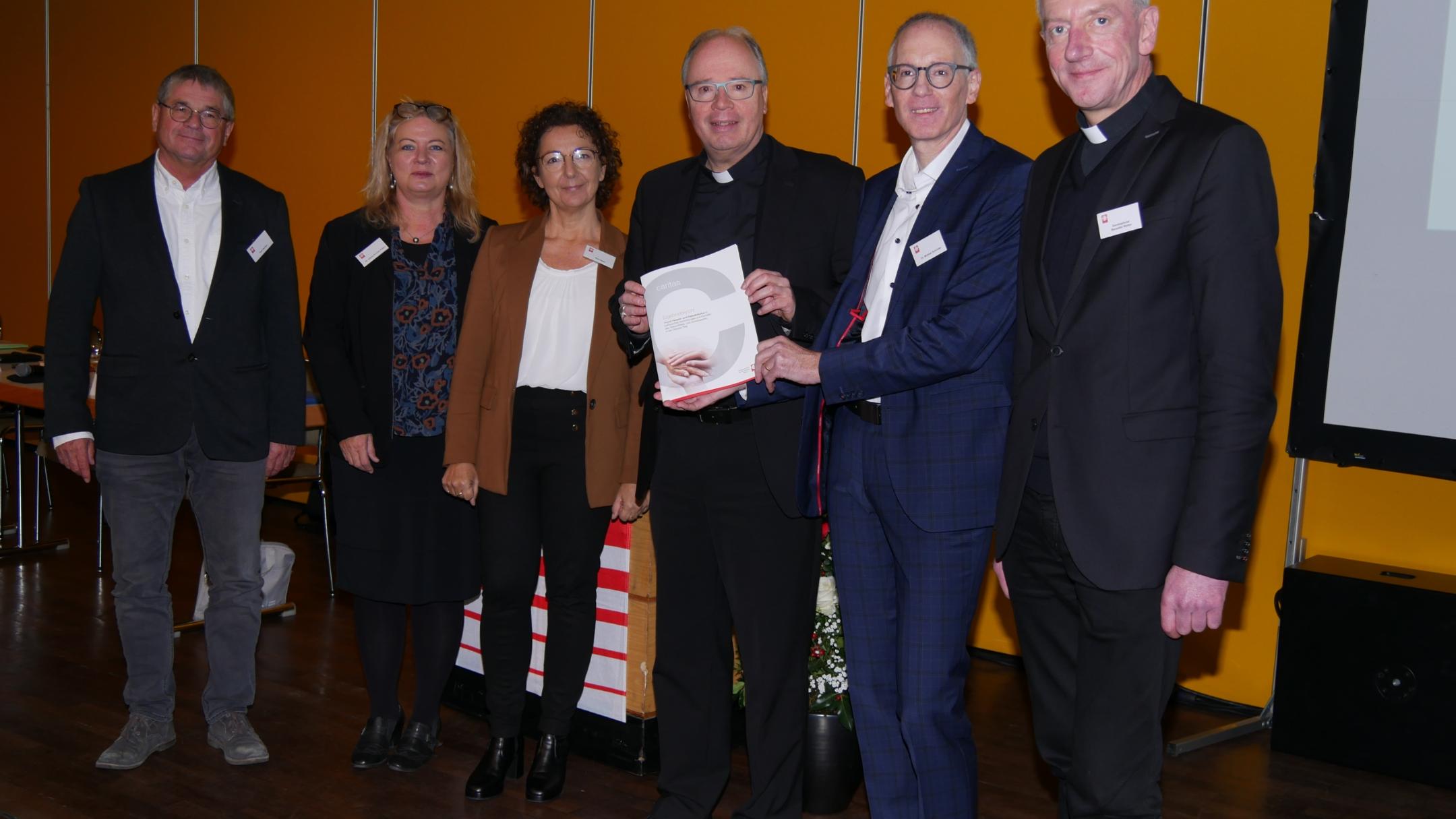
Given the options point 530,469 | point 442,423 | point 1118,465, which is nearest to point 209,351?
point 442,423

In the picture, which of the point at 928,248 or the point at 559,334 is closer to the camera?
the point at 928,248

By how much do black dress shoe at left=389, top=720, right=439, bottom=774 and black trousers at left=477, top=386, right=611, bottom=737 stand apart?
27 cm

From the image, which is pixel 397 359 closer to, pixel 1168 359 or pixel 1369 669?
Answer: pixel 1168 359

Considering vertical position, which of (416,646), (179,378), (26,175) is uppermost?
(26,175)

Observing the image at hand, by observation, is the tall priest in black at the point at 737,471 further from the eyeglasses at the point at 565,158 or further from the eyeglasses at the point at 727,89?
the eyeglasses at the point at 565,158

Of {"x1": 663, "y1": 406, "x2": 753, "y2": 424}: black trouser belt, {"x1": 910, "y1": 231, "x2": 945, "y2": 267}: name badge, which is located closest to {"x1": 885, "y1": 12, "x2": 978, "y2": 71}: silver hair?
{"x1": 910, "y1": 231, "x2": 945, "y2": 267}: name badge

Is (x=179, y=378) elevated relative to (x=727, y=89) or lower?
lower

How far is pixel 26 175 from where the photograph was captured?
8.82m

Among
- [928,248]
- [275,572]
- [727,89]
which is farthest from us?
[275,572]

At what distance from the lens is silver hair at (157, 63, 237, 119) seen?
3365mm

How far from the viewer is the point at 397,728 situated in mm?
3664

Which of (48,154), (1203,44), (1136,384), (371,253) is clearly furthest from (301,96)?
(1136,384)

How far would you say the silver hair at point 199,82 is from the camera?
132 inches

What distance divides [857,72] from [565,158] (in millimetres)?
1922
